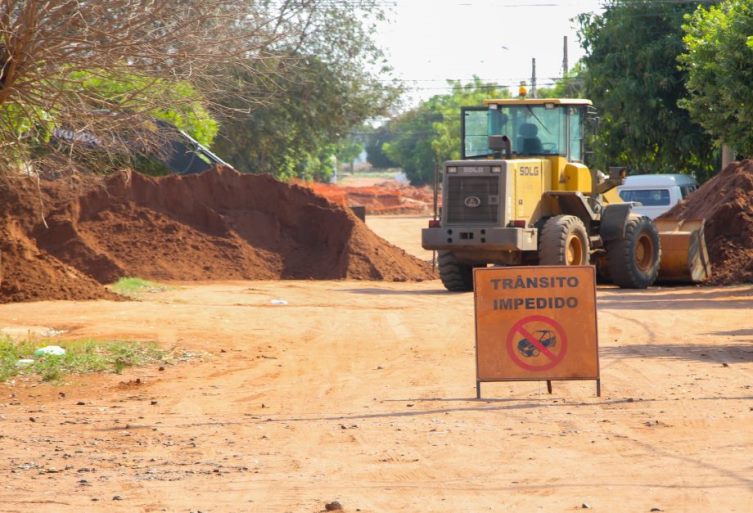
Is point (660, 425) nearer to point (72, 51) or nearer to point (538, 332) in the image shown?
point (538, 332)

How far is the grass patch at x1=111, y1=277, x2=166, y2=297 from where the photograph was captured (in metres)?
25.1

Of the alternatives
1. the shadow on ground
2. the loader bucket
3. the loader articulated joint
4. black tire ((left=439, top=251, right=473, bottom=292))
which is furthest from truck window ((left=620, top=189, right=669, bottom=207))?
the shadow on ground

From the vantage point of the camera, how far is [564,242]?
22953 millimetres

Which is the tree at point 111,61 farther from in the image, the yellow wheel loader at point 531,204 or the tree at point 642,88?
the tree at point 642,88

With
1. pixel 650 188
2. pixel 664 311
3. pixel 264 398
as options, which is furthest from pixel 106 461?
pixel 650 188

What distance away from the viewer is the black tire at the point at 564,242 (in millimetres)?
22922

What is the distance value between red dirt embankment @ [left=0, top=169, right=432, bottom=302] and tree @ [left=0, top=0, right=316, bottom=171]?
13268 millimetres

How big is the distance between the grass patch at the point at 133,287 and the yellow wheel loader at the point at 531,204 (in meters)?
5.80

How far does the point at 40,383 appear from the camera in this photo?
12992 millimetres

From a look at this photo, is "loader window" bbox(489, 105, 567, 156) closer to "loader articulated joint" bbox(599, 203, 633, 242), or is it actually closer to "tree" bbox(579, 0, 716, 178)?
"loader articulated joint" bbox(599, 203, 633, 242)

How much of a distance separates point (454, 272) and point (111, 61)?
12982 mm

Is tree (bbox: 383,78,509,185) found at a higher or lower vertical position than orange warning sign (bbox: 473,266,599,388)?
higher

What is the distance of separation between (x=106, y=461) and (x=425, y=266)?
79.3 feet

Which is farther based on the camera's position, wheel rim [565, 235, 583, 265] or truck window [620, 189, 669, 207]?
truck window [620, 189, 669, 207]
